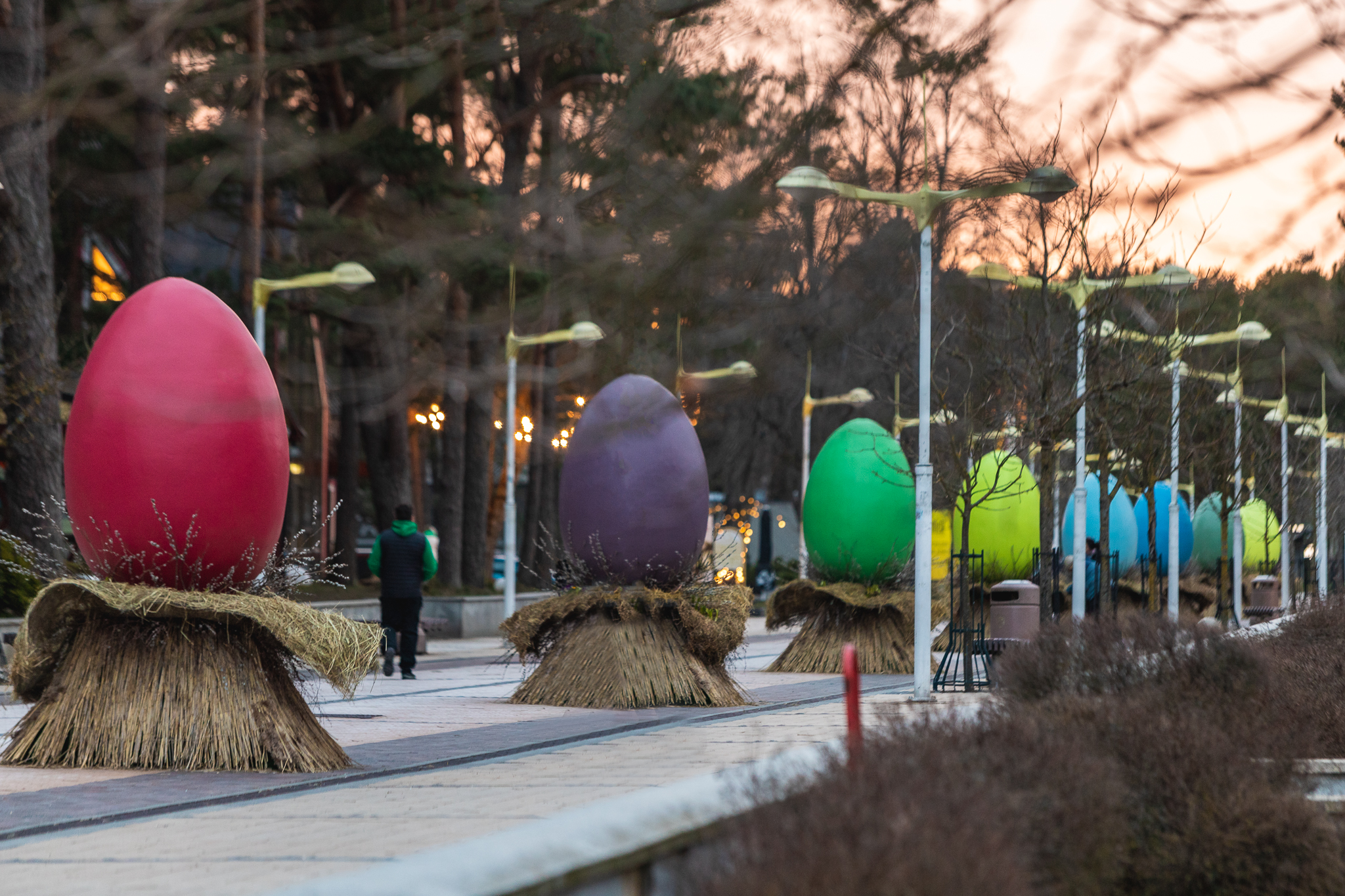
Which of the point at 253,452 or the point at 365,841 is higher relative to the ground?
the point at 253,452

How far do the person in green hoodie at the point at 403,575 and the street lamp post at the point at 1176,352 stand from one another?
334 inches

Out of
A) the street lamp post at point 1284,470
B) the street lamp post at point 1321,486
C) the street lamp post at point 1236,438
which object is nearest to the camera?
the street lamp post at point 1236,438

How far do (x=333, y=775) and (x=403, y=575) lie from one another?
28.9 ft

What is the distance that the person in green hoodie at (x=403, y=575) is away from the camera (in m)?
18.0

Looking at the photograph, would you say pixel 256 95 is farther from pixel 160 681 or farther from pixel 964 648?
pixel 964 648

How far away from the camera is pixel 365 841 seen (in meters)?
6.91

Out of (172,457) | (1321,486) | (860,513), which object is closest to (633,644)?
(860,513)

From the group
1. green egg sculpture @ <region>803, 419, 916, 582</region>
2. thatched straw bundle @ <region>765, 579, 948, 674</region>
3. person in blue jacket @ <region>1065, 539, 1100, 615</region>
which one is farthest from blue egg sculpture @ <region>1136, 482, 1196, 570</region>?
thatched straw bundle @ <region>765, 579, 948, 674</region>

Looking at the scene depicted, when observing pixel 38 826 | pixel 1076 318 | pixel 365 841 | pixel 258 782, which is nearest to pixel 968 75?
pixel 365 841

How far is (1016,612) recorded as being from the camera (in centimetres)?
1752

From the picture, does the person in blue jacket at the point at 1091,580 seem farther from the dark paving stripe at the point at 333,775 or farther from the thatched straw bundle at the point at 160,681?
the thatched straw bundle at the point at 160,681

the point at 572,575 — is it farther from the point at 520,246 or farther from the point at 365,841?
the point at 520,246

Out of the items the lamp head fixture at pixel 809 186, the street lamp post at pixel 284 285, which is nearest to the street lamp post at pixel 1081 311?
the street lamp post at pixel 284 285

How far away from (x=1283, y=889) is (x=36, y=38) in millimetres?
5752
